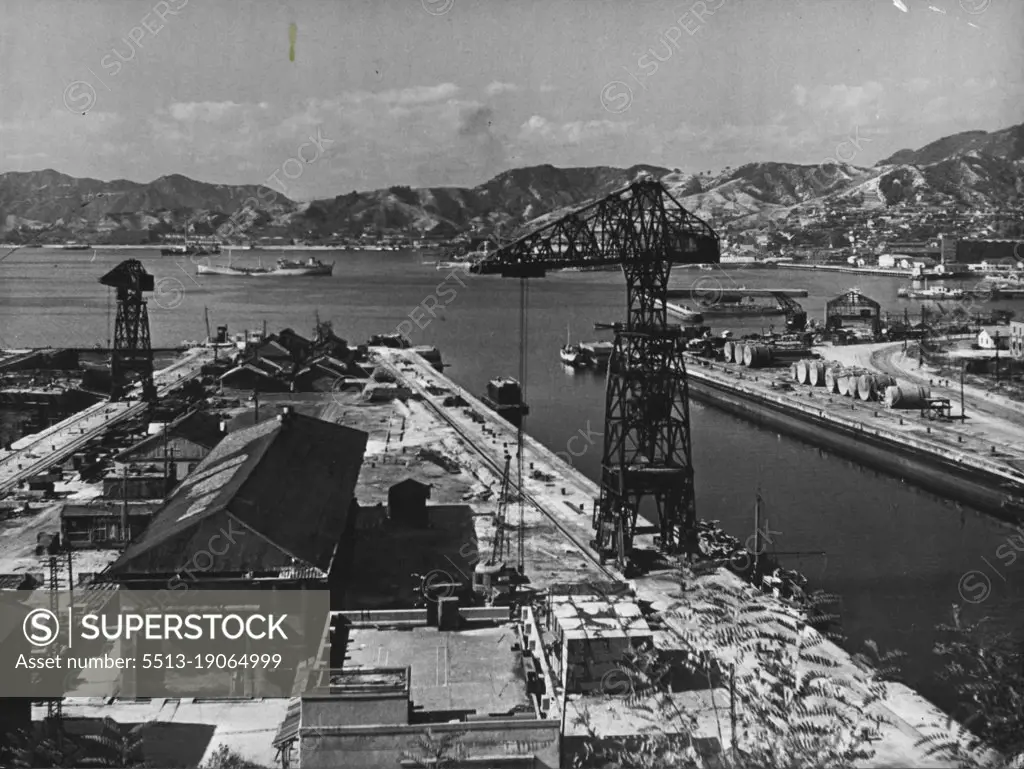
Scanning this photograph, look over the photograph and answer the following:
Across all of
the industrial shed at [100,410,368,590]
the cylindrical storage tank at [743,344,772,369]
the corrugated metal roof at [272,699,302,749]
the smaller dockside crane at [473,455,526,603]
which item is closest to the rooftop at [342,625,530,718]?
the corrugated metal roof at [272,699,302,749]

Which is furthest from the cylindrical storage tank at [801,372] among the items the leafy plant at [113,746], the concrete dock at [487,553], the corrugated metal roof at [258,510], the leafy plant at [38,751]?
the leafy plant at [38,751]

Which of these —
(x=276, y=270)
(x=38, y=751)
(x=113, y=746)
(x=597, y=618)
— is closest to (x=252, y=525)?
(x=113, y=746)

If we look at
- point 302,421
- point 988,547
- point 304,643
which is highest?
point 302,421

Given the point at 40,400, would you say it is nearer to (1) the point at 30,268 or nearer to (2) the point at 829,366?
(2) the point at 829,366

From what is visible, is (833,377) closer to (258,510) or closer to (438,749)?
(258,510)

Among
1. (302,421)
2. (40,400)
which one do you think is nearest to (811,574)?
(302,421)

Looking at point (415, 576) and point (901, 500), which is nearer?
point (415, 576)
